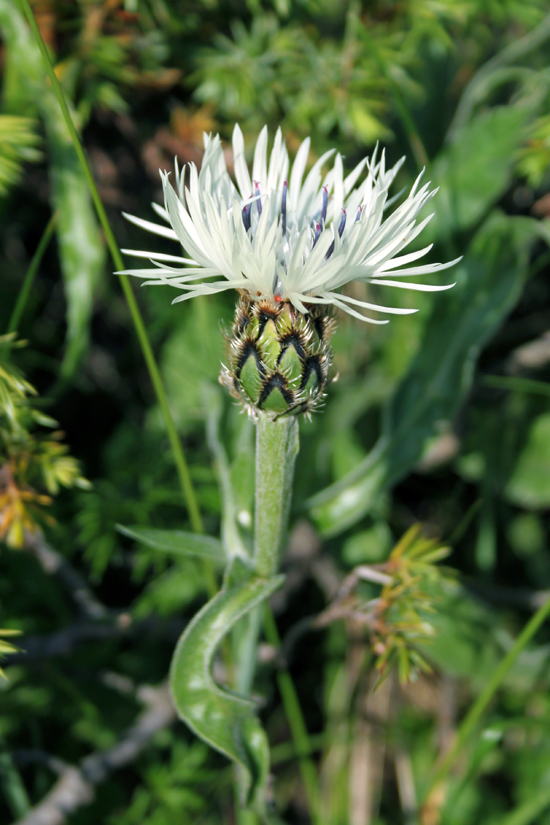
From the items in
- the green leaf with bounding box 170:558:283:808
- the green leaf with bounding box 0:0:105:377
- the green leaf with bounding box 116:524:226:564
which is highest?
the green leaf with bounding box 0:0:105:377

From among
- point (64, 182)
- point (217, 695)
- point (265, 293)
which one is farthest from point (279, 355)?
point (64, 182)

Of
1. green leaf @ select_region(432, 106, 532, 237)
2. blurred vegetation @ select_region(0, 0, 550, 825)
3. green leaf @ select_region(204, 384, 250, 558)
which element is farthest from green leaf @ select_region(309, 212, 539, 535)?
green leaf @ select_region(204, 384, 250, 558)

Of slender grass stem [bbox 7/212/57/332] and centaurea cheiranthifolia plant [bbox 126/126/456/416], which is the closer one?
centaurea cheiranthifolia plant [bbox 126/126/456/416]

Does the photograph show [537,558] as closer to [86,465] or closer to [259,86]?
[86,465]

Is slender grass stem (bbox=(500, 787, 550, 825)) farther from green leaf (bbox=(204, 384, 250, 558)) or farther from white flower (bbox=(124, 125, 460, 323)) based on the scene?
white flower (bbox=(124, 125, 460, 323))

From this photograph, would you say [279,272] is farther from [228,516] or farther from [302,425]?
[302,425]

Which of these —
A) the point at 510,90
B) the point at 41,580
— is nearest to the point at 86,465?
the point at 41,580
